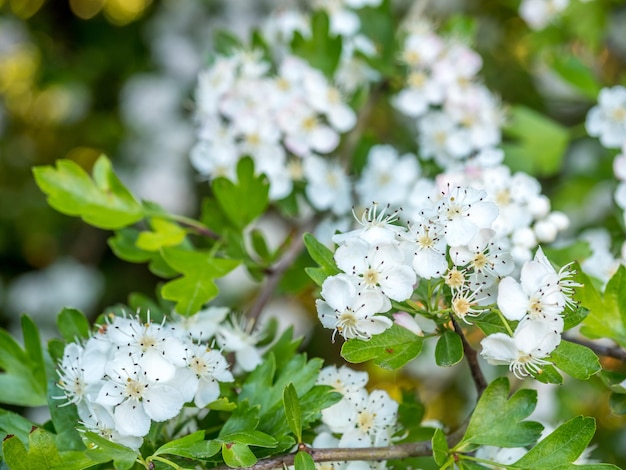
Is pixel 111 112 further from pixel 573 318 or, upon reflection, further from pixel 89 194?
pixel 573 318

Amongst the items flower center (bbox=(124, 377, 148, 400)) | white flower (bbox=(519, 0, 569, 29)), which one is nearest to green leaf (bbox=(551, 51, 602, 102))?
white flower (bbox=(519, 0, 569, 29))

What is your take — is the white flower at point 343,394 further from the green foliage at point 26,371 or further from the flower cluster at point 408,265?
the green foliage at point 26,371

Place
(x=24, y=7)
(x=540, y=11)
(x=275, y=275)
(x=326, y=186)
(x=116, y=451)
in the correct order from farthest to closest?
1. (x=24, y=7)
2. (x=540, y=11)
3. (x=326, y=186)
4. (x=275, y=275)
5. (x=116, y=451)

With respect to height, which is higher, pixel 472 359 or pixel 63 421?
pixel 472 359

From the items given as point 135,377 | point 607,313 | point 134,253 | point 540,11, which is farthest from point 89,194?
point 540,11

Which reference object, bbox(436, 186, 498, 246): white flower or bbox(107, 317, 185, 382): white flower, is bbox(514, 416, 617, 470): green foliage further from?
bbox(107, 317, 185, 382): white flower
